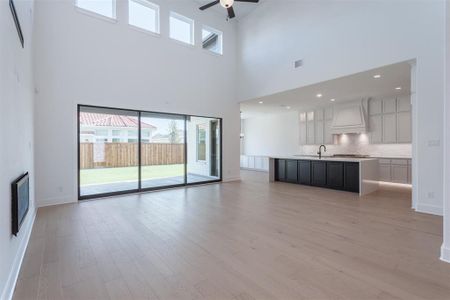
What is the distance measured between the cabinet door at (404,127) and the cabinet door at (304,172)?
3024mm

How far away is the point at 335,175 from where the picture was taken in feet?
20.3

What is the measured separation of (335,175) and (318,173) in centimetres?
50

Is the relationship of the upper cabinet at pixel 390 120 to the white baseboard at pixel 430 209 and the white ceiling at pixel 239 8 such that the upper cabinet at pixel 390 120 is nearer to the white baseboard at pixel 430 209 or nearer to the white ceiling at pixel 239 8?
the white baseboard at pixel 430 209

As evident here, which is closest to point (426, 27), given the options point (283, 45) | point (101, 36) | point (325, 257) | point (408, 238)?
point (283, 45)

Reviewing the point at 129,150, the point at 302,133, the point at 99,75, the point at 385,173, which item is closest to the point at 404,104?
the point at 385,173

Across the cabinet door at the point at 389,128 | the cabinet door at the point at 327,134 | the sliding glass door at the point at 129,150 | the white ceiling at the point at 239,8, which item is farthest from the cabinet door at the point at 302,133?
the white ceiling at the point at 239,8

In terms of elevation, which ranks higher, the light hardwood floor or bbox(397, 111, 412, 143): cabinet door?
bbox(397, 111, 412, 143): cabinet door

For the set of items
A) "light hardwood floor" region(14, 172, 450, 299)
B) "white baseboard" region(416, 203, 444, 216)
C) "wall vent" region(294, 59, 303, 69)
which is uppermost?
"wall vent" region(294, 59, 303, 69)

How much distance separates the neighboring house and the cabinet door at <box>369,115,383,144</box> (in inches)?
287

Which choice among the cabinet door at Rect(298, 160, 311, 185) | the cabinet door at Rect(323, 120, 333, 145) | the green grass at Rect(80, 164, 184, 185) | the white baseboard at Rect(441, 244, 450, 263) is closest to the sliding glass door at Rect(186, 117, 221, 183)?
the green grass at Rect(80, 164, 184, 185)

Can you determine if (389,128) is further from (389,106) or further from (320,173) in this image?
(320,173)

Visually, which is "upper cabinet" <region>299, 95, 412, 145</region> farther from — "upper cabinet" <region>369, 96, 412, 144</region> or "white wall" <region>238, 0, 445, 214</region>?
"white wall" <region>238, 0, 445, 214</region>

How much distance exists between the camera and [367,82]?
567cm

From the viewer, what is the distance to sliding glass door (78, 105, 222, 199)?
5316mm
